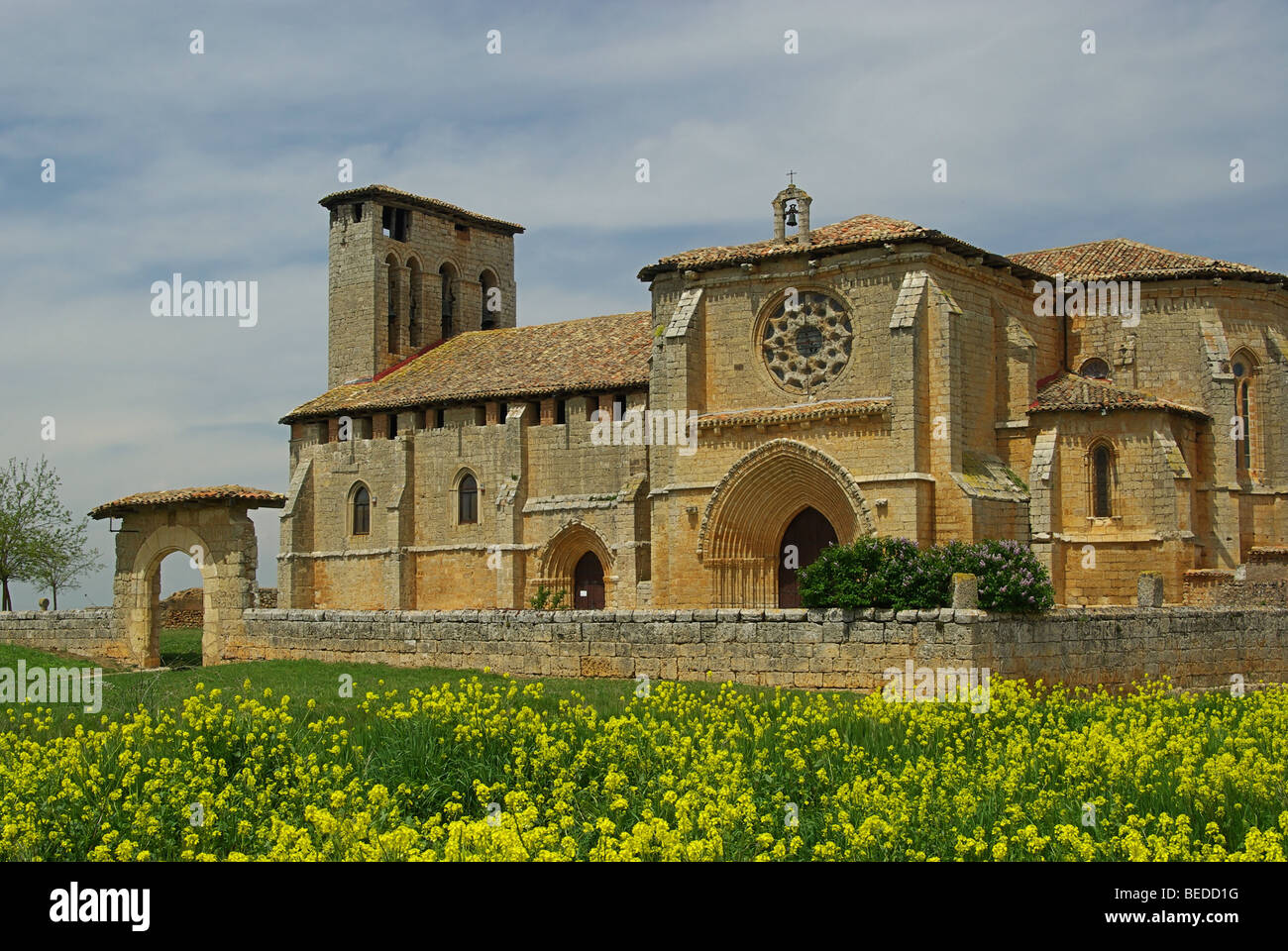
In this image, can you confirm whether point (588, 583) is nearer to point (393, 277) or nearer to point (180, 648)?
point (180, 648)

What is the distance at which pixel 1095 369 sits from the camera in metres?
33.2

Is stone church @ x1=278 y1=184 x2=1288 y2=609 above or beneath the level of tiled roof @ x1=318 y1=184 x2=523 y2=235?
beneath

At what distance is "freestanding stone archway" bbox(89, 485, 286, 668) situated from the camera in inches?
1012

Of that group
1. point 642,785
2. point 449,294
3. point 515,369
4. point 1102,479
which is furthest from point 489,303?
point 642,785

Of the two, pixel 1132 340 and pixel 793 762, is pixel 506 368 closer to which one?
pixel 1132 340

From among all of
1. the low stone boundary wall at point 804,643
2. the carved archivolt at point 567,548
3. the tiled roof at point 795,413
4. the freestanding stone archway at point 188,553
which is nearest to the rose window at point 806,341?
the tiled roof at point 795,413

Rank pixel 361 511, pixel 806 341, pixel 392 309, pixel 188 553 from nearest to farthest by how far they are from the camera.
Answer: pixel 188 553, pixel 806 341, pixel 361 511, pixel 392 309

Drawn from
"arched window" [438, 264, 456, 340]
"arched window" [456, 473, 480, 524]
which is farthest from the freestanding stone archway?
"arched window" [438, 264, 456, 340]

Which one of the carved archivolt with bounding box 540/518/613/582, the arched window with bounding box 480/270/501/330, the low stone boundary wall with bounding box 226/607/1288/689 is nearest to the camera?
the low stone boundary wall with bounding box 226/607/1288/689

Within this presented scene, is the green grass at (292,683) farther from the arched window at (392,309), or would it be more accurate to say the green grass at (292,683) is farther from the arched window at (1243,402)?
the arched window at (392,309)

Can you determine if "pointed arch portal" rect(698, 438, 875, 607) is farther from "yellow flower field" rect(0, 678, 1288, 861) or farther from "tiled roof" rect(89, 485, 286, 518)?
"yellow flower field" rect(0, 678, 1288, 861)

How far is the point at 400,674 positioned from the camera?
21734mm

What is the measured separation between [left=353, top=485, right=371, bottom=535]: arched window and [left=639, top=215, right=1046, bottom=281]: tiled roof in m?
13.5

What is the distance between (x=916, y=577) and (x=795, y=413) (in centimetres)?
859
